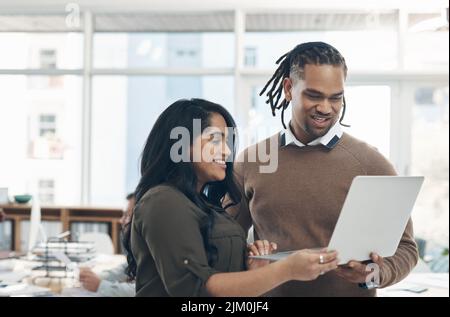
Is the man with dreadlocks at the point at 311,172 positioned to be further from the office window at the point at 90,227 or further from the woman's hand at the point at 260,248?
the office window at the point at 90,227

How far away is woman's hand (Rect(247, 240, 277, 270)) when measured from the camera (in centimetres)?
104

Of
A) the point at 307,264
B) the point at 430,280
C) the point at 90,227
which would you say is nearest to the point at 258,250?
the point at 307,264

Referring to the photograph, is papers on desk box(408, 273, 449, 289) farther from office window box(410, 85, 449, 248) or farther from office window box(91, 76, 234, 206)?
office window box(91, 76, 234, 206)

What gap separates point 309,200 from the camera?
112cm

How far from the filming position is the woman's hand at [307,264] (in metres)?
0.95

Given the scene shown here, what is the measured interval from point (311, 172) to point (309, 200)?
54 millimetres

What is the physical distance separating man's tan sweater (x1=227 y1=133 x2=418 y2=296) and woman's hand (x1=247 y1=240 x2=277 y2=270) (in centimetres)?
6

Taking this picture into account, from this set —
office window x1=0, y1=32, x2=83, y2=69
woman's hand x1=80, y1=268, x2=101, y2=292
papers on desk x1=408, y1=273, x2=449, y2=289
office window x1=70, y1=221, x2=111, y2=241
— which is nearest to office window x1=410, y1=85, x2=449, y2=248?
papers on desk x1=408, y1=273, x2=449, y2=289

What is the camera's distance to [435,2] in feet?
4.33

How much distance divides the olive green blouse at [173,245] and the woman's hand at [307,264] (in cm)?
11

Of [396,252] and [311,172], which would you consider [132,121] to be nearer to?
[311,172]
